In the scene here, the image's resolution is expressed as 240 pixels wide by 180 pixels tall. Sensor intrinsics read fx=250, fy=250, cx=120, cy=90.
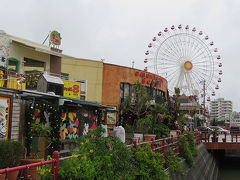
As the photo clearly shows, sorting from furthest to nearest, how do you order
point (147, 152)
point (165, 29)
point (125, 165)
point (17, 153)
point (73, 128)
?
1. point (165, 29)
2. point (73, 128)
3. point (147, 152)
4. point (17, 153)
5. point (125, 165)

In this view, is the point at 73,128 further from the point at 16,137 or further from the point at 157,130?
the point at 157,130

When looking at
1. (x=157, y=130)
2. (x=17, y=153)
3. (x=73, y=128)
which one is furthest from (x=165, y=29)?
(x=17, y=153)

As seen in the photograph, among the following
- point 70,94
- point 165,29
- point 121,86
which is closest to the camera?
point 70,94

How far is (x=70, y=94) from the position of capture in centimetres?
1738

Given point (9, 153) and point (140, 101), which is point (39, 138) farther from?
point (140, 101)

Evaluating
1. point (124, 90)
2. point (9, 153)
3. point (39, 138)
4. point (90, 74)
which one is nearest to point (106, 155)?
point (9, 153)

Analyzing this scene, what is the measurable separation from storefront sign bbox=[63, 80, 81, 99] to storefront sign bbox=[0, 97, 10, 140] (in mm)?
7203

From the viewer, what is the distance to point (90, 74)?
2436 cm

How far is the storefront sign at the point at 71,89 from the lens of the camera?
669 inches

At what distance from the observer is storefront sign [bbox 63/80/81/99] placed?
55.8ft

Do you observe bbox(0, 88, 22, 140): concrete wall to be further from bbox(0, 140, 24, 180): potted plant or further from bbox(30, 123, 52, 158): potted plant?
bbox(0, 140, 24, 180): potted plant

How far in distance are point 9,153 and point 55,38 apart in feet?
44.3

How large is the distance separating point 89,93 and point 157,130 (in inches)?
321

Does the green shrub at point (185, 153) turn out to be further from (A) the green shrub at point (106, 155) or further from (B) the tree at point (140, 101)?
(A) the green shrub at point (106, 155)
